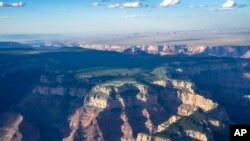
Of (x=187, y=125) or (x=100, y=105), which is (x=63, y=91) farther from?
(x=187, y=125)

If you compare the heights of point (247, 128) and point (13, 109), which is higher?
point (247, 128)

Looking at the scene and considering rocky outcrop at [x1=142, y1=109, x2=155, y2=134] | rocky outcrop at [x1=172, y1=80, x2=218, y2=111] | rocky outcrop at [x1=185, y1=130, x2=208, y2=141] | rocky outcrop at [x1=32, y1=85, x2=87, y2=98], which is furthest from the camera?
rocky outcrop at [x1=32, y1=85, x2=87, y2=98]

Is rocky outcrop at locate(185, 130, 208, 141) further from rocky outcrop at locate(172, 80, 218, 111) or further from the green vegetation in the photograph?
rocky outcrop at locate(172, 80, 218, 111)

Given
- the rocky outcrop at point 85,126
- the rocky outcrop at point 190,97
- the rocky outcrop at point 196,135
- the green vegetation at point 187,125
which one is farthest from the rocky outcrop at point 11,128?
the rocky outcrop at point 196,135

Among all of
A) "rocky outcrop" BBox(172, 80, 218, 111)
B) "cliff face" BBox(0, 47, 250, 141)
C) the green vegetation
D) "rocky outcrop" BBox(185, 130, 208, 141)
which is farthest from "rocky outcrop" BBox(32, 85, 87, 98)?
"rocky outcrop" BBox(185, 130, 208, 141)

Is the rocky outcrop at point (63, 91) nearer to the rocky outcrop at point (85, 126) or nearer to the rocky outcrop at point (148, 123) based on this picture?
the rocky outcrop at point (85, 126)

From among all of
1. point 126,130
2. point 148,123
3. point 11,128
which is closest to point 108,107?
point 126,130

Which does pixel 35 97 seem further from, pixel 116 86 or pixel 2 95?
pixel 116 86

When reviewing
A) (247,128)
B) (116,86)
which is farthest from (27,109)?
(247,128)
